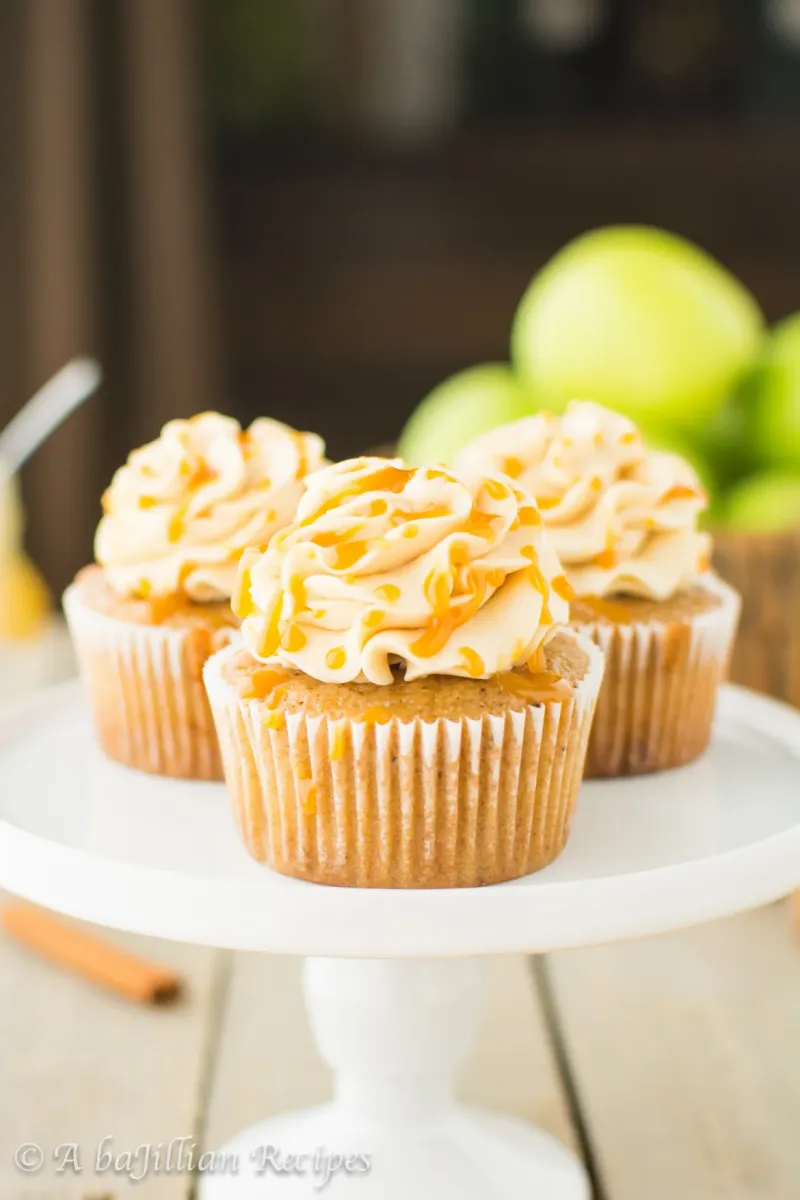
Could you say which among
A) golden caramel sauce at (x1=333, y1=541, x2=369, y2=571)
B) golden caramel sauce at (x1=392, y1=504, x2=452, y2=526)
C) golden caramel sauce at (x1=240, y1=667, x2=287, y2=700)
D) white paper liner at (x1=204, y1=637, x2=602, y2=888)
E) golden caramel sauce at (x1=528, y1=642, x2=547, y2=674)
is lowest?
white paper liner at (x1=204, y1=637, x2=602, y2=888)

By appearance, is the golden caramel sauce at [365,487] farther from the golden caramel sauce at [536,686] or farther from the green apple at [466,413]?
the green apple at [466,413]

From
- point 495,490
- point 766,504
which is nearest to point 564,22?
point 766,504

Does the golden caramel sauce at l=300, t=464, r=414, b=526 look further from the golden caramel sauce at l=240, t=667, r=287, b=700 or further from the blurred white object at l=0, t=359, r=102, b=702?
the blurred white object at l=0, t=359, r=102, b=702

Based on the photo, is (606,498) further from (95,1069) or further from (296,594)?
(95,1069)

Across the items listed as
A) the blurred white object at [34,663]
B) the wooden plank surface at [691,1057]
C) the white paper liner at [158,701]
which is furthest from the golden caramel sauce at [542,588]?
the blurred white object at [34,663]

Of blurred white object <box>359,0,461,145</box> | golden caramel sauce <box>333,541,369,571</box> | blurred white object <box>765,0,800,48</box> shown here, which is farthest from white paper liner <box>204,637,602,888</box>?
blurred white object <box>765,0,800,48</box>
